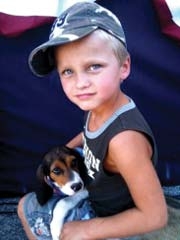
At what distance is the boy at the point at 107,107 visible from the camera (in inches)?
40.8

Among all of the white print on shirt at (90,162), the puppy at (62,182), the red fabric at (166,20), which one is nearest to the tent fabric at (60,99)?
the red fabric at (166,20)

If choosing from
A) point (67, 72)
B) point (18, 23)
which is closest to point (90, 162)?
point (67, 72)

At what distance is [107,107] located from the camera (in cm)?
113

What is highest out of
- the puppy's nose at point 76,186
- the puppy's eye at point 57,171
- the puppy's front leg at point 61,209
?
the puppy's eye at point 57,171

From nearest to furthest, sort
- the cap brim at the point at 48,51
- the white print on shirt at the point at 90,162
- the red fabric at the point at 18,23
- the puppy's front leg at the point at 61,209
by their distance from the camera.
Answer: the cap brim at the point at 48,51 < the white print on shirt at the point at 90,162 < the puppy's front leg at the point at 61,209 < the red fabric at the point at 18,23

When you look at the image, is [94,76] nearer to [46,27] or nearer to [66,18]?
[66,18]

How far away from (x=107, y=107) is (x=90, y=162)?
145 millimetres

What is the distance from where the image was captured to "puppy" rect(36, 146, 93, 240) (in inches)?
50.2

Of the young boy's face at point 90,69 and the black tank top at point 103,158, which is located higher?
the young boy's face at point 90,69

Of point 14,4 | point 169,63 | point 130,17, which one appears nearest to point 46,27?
point 14,4

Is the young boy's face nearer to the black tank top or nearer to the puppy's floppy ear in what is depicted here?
the black tank top

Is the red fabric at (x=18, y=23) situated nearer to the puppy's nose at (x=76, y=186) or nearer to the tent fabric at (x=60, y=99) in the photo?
the tent fabric at (x=60, y=99)

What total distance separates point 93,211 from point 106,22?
0.48m

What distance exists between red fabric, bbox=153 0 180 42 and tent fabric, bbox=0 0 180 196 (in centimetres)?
3
